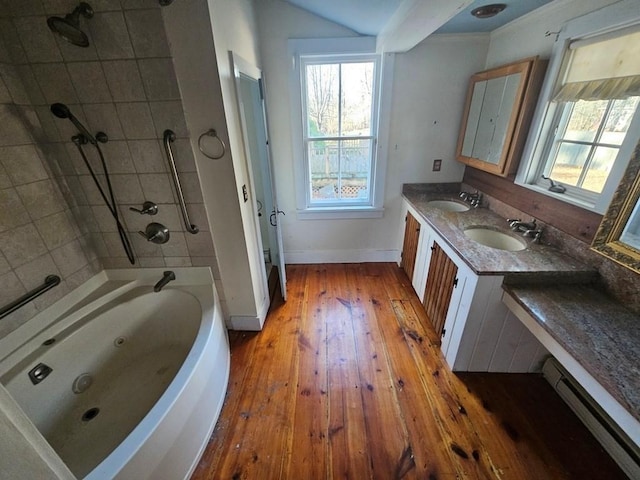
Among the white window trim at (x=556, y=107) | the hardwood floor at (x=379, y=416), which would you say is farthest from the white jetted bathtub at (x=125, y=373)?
the white window trim at (x=556, y=107)

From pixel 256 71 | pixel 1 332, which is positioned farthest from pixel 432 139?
pixel 1 332

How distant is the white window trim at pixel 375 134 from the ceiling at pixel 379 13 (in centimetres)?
13

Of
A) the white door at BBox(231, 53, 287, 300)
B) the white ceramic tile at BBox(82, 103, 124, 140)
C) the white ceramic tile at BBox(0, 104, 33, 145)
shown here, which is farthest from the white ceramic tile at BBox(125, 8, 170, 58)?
the white ceramic tile at BBox(0, 104, 33, 145)

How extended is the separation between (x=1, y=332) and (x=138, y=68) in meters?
1.48

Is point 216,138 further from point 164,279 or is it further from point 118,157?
point 164,279

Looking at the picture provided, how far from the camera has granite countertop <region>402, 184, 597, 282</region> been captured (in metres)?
1.36

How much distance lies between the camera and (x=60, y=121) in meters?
1.45

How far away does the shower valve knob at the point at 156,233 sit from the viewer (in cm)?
165

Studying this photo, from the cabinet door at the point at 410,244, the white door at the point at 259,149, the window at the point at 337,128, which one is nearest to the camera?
the white door at the point at 259,149

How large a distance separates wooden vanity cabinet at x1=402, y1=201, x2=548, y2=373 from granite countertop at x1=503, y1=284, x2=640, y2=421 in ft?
0.50

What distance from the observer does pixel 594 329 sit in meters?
1.09

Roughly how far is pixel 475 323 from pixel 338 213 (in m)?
1.62

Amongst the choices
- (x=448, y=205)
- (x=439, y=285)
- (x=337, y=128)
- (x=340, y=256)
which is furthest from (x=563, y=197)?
(x=340, y=256)

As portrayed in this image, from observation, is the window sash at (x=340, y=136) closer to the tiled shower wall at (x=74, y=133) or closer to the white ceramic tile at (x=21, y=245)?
the tiled shower wall at (x=74, y=133)
